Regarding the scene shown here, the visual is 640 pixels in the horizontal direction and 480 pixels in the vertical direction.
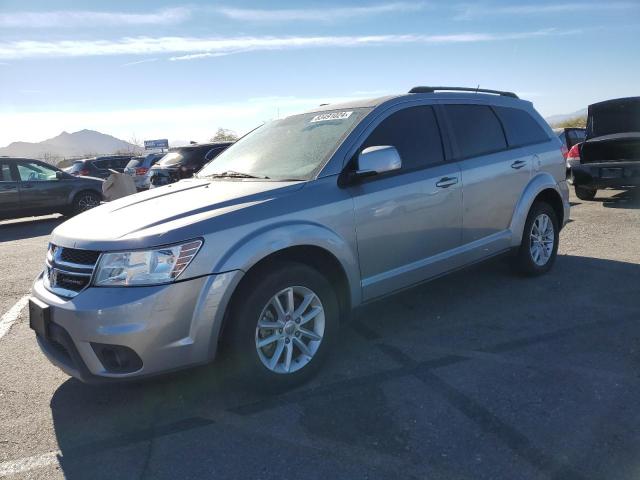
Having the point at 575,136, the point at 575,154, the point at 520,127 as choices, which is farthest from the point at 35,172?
the point at 575,136

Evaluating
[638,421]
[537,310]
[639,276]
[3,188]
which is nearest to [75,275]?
[638,421]

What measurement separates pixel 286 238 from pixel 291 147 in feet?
3.83

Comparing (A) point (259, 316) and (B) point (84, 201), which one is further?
(B) point (84, 201)

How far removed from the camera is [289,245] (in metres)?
3.31

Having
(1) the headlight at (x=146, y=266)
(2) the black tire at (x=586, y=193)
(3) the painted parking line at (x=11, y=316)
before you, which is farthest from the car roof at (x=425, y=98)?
(2) the black tire at (x=586, y=193)

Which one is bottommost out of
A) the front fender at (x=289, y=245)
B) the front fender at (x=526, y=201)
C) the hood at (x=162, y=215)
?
the front fender at (x=526, y=201)

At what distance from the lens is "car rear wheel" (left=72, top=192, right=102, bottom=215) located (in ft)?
43.4

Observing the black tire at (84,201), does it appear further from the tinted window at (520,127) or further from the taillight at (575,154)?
the taillight at (575,154)

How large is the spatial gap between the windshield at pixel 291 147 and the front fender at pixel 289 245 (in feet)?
1.59

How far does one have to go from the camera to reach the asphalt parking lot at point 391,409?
8.84ft

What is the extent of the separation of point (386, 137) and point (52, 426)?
3026 mm

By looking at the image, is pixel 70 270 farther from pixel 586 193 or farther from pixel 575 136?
pixel 575 136

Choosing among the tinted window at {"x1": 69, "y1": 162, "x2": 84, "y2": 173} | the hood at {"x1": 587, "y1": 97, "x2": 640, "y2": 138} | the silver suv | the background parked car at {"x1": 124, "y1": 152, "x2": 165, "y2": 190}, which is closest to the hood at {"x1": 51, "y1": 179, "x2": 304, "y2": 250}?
the silver suv

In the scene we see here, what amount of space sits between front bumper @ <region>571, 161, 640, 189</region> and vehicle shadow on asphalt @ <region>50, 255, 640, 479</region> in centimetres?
568
